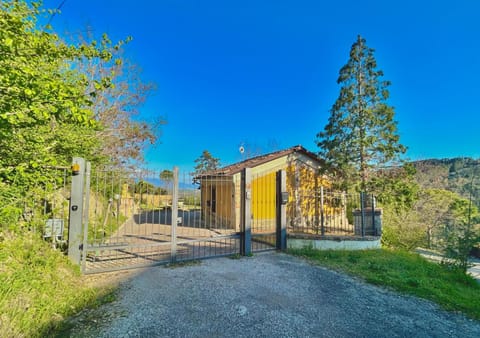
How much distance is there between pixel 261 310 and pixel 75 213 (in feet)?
Answer: 13.2

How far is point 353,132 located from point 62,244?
1199 cm

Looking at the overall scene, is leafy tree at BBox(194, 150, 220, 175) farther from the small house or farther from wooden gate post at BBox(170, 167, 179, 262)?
wooden gate post at BBox(170, 167, 179, 262)

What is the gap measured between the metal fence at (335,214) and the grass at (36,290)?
21.1ft

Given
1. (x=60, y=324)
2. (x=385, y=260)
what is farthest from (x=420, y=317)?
(x=60, y=324)

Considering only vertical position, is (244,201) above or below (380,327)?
above

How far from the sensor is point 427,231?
9.84 meters

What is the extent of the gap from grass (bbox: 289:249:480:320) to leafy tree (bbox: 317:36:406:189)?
5062 mm

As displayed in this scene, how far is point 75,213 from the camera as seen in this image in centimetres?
441

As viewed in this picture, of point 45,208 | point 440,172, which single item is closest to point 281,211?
point 45,208

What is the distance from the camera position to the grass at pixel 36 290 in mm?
2379

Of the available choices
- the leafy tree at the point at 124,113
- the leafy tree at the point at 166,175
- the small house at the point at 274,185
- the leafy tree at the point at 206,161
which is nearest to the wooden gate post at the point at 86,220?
the leafy tree at the point at 166,175

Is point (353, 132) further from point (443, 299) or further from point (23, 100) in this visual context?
point (23, 100)

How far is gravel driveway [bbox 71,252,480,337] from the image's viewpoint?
273 cm

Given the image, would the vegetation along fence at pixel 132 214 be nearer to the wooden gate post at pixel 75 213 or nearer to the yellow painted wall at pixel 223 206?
the wooden gate post at pixel 75 213
